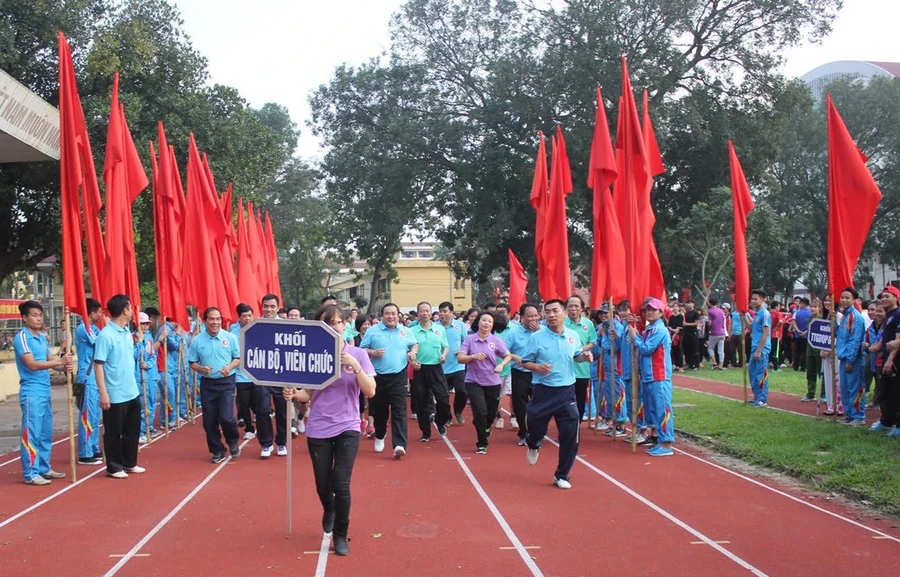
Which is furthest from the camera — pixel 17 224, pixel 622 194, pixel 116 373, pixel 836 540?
pixel 17 224

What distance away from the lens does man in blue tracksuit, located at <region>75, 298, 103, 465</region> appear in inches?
374

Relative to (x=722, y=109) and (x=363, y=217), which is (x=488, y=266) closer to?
(x=363, y=217)

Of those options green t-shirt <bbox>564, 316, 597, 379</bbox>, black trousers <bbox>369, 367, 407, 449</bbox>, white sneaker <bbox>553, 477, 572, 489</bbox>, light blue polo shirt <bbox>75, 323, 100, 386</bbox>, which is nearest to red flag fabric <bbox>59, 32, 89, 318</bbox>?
light blue polo shirt <bbox>75, 323, 100, 386</bbox>

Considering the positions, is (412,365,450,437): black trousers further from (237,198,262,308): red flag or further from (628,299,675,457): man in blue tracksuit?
(237,198,262,308): red flag

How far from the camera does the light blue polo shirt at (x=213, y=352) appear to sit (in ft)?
31.4

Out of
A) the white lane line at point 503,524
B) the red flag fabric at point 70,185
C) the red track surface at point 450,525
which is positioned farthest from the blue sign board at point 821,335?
the red flag fabric at point 70,185

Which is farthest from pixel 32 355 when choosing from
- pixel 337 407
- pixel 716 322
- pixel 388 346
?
pixel 716 322

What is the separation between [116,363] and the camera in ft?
28.5

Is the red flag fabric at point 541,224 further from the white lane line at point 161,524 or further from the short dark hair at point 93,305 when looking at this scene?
the short dark hair at point 93,305

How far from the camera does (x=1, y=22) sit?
18.8m

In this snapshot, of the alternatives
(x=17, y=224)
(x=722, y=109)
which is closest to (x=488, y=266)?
(x=722, y=109)

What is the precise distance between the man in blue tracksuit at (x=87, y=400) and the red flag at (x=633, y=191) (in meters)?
6.14

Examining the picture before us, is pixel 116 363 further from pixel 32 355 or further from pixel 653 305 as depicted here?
pixel 653 305

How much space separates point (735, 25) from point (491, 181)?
9.38 m
